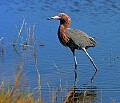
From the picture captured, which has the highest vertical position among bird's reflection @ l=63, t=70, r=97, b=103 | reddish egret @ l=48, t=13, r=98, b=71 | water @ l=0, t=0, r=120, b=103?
reddish egret @ l=48, t=13, r=98, b=71

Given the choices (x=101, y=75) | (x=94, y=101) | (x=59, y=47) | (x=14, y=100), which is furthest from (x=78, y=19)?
(x=14, y=100)

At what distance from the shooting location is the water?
31.5 ft

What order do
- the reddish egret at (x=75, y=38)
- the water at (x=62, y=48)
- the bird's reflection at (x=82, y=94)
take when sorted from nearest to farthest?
the bird's reflection at (x=82, y=94) → the water at (x=62, y=48) → the reddish egret at (x=75, y=38)

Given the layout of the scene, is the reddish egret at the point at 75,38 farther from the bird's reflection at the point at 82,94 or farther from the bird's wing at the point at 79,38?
the bird's reflection at the point at 82,94

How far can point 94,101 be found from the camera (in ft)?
27.9

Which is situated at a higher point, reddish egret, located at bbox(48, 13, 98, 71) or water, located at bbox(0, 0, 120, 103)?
reddish egret, located at bbox(48, 13, 98, 71)

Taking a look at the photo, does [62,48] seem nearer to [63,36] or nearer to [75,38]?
[63,36]

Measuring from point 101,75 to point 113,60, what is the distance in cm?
99

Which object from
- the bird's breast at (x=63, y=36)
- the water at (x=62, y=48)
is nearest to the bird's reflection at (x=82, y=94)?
the water at (x=62, y=48)

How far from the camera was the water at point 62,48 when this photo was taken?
9.61 metres

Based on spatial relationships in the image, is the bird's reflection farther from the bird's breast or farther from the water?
the bird's breast

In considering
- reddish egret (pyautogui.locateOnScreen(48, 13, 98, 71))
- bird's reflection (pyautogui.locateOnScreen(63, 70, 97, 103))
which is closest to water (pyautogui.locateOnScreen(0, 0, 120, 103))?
bird's reflection (pyautogui.locateOnScreen(63, 70, 97, 103))

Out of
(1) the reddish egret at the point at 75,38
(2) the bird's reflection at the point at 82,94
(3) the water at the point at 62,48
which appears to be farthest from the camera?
(1) the reddish egret at the point at 75,38

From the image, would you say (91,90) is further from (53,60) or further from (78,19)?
(78,19)
